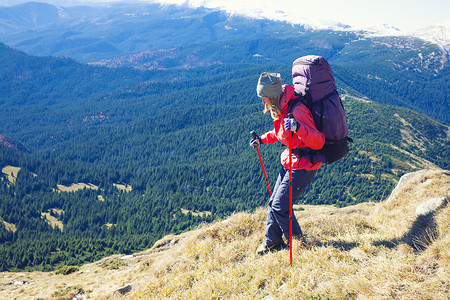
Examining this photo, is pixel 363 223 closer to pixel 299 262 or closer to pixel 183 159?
pixel 299 262

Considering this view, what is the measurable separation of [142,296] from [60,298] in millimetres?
5266

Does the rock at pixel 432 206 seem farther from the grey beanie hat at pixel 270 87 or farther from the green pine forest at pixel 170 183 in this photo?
the green pine forest at pixel 170 183

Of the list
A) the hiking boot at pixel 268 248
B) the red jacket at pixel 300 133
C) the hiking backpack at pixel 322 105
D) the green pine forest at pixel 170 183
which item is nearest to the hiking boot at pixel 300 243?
the hiking boot at pixel 268 248

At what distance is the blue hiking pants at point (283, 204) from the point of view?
676cm

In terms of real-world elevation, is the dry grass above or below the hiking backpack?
below

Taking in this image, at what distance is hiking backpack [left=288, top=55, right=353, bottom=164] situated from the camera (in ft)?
19.9

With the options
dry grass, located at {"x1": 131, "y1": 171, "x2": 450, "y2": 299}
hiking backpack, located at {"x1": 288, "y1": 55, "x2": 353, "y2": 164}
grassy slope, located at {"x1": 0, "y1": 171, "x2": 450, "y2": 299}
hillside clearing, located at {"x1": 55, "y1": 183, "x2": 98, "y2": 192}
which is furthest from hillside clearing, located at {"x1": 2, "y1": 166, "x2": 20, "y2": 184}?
hiking backpack, located at {"x1": 288, "y1": 55, "x2": 353, "y2": 164}

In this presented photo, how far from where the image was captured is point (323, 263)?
616cm

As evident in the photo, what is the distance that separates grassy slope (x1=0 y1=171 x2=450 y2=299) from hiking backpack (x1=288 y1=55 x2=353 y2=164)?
7.48 feet

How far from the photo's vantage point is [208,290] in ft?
21.4

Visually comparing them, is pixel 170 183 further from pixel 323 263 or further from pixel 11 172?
pixel 323 263

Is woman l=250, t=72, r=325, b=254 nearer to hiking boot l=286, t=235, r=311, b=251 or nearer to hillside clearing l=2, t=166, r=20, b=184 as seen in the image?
Result: hiking boot l=286, t=235, r=311, b=251

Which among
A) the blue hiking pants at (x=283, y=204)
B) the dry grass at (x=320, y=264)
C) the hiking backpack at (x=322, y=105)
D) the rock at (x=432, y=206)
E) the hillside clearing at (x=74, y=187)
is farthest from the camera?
the hillside clearing at (x=74, y=187)

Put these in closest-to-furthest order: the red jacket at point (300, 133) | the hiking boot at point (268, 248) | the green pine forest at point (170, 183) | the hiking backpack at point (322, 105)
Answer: the red jacket at point (300, 133) → the hiking backpack at point (322, 105) → the hiking boot at point (268, 248) → the green pine forest at point (170, 183)
